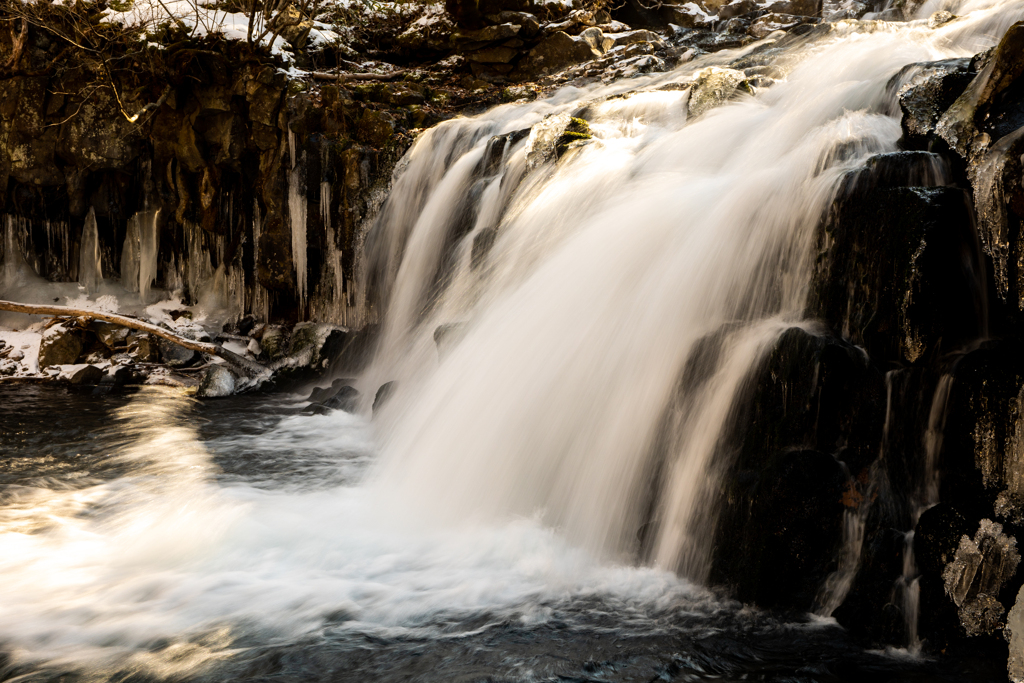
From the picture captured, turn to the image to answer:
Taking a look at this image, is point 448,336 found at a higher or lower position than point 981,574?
higher

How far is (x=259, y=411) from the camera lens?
7.11m

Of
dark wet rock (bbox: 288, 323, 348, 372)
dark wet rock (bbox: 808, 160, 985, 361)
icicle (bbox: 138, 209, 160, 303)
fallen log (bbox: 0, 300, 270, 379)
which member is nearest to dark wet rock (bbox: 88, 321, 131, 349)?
fallen log (bbox: 0, 300, 270, 379)

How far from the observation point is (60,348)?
8.80 m

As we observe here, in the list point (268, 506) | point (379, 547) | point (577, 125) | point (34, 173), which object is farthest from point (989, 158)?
point (34, 173)

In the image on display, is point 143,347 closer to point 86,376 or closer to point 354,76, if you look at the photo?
point 86,376

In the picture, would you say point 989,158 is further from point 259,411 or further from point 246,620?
point 259,411

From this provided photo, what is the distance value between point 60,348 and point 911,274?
9339mm

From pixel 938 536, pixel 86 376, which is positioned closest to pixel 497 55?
pixel 86 376

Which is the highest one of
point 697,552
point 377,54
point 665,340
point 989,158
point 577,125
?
point 377,54

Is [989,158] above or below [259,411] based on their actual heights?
above

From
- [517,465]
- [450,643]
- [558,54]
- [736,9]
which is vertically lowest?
[450,643]

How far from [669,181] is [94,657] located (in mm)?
4568

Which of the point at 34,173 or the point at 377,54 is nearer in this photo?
the point at 34,173

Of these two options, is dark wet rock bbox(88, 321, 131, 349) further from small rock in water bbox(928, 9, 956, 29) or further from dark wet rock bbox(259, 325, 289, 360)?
small rock in water bbox(928, 9, 956, 29)
